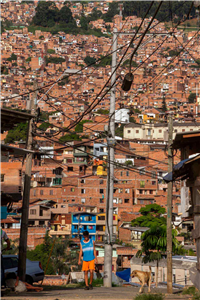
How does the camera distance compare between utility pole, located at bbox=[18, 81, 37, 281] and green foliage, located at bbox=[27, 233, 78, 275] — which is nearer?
utility pole, located at bbox=[18, 81, 37, 281]

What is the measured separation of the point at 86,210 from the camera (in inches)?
3093

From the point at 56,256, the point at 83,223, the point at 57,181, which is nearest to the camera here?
the point at 56,256

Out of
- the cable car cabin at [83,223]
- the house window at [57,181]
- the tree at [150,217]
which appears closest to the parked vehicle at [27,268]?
the tree at [150,217]

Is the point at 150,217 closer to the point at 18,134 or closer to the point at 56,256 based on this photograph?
the point at 56,256

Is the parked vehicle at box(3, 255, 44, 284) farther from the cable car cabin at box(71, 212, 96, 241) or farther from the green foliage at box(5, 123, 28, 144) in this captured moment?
the green foliage at box(5, 123, 28, 144)

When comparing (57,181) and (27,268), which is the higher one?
(57,181)

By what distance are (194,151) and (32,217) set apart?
52.8 metres

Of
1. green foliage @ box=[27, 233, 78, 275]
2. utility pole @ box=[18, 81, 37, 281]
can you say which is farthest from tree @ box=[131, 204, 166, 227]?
utility pole @ box=[18, 81, 37, 281]

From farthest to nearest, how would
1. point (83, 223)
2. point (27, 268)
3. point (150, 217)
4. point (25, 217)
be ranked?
1. point (83, 223)
2. point (150, 217)
3. point (27, 268)
4. point (25, 217)

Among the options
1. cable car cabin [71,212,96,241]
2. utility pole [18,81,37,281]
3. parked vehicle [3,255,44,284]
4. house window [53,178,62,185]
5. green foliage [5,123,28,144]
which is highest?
green foliage [5,123,28,144]

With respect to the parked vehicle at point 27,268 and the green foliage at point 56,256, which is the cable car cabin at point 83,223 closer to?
the green foliage at point 56,256

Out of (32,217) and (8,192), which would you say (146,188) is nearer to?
(32,217)

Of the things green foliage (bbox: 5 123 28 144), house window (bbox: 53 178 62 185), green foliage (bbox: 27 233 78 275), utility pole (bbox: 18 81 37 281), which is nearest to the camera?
utility pole (bbox: 18 81 37 281)

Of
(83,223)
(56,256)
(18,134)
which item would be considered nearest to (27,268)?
(56,256)
